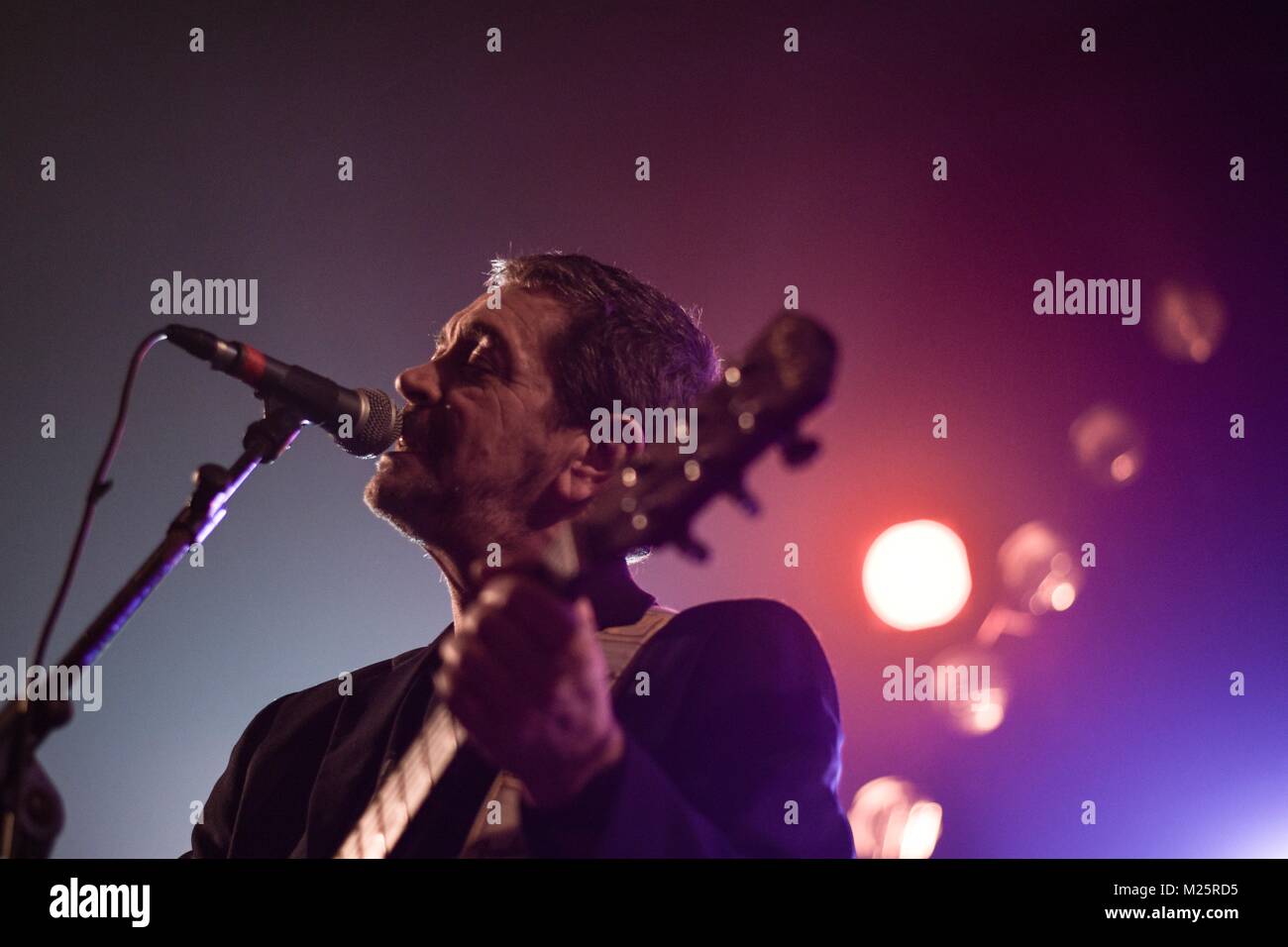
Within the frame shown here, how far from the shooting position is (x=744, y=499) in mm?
1090

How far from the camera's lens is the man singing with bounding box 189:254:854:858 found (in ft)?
3.41

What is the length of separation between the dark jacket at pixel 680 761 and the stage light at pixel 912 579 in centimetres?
131

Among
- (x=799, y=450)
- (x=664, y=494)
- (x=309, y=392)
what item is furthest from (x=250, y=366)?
(x=799, y=450)

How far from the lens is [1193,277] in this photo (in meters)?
2.49

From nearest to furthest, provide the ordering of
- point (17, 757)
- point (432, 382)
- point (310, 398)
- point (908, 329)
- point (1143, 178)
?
1. point (17, 757)
2. point (310, 398)
3. point (432, 382)
4. point (1143, 178)
5. point (908, 329)

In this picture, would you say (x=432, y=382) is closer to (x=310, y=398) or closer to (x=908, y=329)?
(x=310, y=398)

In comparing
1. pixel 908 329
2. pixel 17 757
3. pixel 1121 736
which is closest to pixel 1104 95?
pixel 908 329

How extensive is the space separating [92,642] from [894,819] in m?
2.24

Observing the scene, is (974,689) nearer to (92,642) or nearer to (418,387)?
(418,387)

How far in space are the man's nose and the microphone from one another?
0.95 ft

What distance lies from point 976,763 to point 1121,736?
381 mm

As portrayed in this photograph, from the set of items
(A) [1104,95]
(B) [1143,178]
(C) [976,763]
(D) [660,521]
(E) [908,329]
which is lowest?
(C) [976,763]

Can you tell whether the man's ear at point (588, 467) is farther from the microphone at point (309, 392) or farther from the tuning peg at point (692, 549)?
the tuning peg at point (692, 549)

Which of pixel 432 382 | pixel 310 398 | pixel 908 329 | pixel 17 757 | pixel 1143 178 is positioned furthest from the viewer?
pixel 908 329
